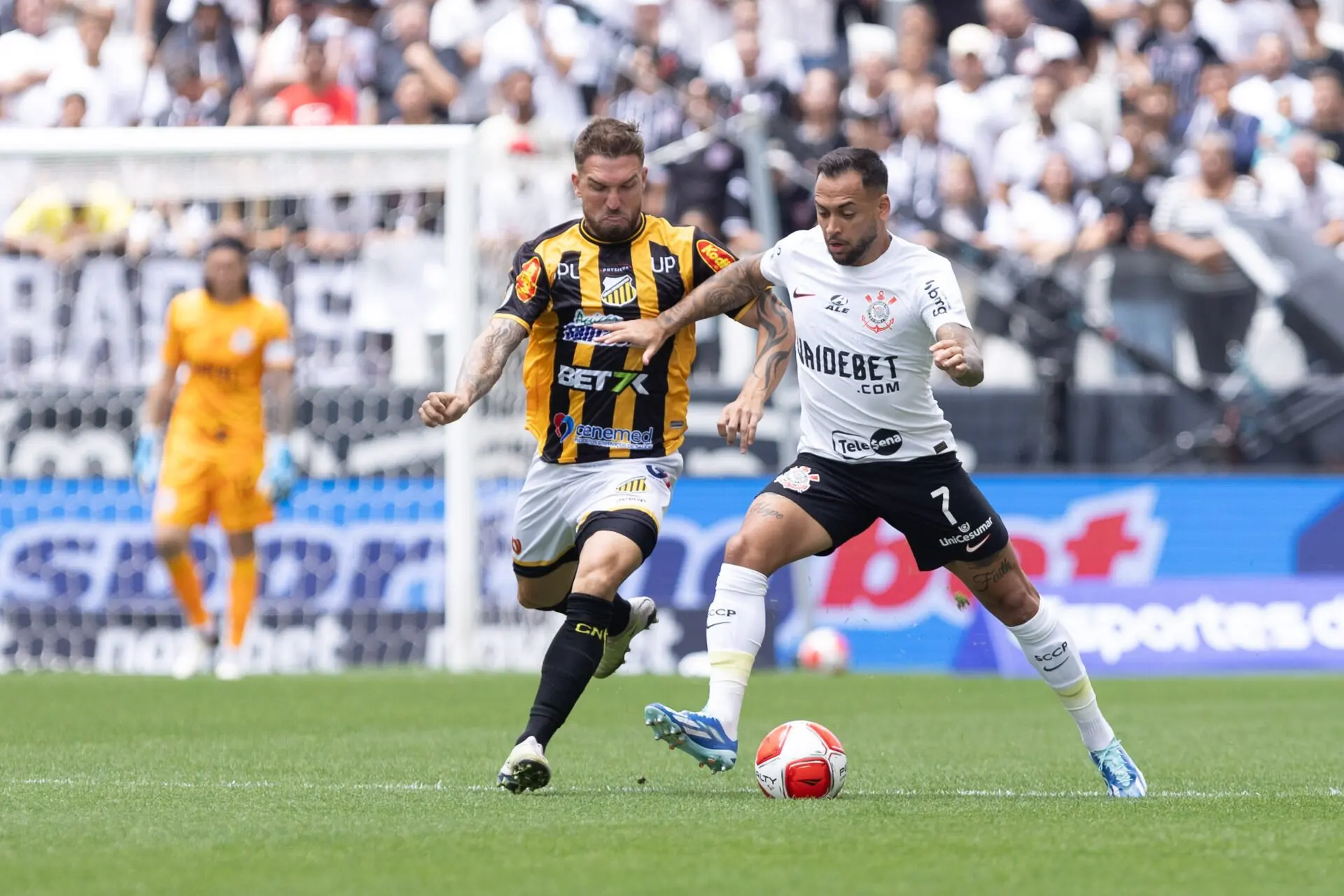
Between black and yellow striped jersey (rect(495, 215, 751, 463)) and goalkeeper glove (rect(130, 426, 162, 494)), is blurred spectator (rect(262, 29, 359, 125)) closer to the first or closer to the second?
goalkeeper glove (rect(130, 426, 162, 494))

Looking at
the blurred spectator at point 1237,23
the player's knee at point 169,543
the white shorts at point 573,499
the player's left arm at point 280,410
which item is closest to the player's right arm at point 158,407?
the player's knee at point 169,543

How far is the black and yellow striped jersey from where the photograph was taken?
793cm

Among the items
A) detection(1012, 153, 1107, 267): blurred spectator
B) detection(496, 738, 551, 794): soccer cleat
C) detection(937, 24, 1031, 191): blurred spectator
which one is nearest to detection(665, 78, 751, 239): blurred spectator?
detection(937, 24, 1031, 191): blurred spectator

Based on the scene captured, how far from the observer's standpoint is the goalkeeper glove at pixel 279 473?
13.8m

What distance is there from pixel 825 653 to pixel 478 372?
24.8 feet

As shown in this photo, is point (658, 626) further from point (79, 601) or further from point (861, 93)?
point (861, 93)

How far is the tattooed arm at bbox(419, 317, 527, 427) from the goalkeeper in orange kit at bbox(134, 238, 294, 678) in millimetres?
6211

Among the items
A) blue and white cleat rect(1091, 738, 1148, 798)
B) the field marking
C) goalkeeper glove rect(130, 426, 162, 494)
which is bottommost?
the field marking

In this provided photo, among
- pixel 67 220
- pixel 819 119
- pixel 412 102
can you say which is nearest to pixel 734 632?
pixel 67 220

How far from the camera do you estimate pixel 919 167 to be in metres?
17.9

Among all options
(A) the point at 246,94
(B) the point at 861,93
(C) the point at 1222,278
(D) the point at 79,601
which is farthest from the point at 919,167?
(D) the point at 79,601

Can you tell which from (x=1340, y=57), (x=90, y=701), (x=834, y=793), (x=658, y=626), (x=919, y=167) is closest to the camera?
(x=834, y=793)

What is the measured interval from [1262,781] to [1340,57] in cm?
1326

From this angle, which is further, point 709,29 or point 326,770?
point 709,29
